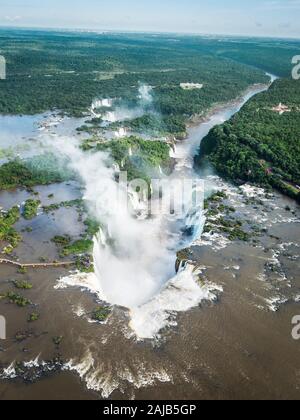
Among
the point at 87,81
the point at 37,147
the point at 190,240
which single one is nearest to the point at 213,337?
the point at 190,240

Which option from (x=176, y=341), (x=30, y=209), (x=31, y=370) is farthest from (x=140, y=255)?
(x=31, y=370)

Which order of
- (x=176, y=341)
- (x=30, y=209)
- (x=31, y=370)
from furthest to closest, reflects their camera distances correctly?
1. (x=30, y=209)
2. (x=176, y=341)
3. (x=31, y=370)

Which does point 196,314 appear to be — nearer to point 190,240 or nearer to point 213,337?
point 213,337

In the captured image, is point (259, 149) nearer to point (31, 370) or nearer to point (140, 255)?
point (140, 255)

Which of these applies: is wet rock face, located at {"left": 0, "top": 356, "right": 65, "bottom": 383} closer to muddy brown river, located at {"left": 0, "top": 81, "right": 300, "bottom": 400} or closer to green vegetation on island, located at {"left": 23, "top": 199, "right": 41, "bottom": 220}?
muddy brown river, located at {"left": 0, "top": 81, "right": 300, "bottom": 400}

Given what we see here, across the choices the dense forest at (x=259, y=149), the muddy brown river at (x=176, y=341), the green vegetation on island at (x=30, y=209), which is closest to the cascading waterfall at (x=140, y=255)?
the muddy brown river at (x=176, y=341)

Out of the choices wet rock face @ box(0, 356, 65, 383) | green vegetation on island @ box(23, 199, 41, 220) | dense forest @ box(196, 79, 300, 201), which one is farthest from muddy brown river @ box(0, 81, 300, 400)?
dense forest @ box(196, 79, 300, 201)
